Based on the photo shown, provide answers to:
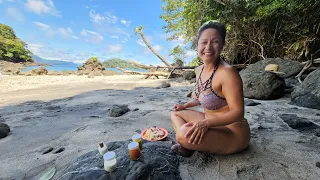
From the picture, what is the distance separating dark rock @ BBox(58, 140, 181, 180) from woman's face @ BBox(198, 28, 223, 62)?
1081 millimetres

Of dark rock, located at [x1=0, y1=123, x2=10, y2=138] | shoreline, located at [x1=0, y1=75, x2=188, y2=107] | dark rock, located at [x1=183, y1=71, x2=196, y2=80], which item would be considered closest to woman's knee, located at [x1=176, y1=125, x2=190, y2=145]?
dark rock, located at [x1=0, y1=123, x2=10, y2=138]

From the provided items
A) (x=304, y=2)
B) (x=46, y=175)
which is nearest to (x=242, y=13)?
(x=304, y=2)

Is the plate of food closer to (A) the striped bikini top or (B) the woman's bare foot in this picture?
(B) the woman's bare foot

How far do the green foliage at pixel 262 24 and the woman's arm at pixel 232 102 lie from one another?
20.9ft

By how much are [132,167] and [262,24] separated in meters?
8.88

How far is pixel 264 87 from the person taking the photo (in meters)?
4.71

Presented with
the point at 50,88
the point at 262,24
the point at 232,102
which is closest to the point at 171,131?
the point at 232,102

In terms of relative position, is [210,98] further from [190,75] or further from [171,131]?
[190,75]

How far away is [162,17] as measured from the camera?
1306cm

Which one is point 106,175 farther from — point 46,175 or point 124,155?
point 46,175

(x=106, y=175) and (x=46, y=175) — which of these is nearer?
(x=106, y=175)

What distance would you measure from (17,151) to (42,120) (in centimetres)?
153

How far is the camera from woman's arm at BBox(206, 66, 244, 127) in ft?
5.14

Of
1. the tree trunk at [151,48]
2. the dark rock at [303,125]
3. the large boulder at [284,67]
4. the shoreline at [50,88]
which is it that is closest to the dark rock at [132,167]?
the dark rock at [303,125]
